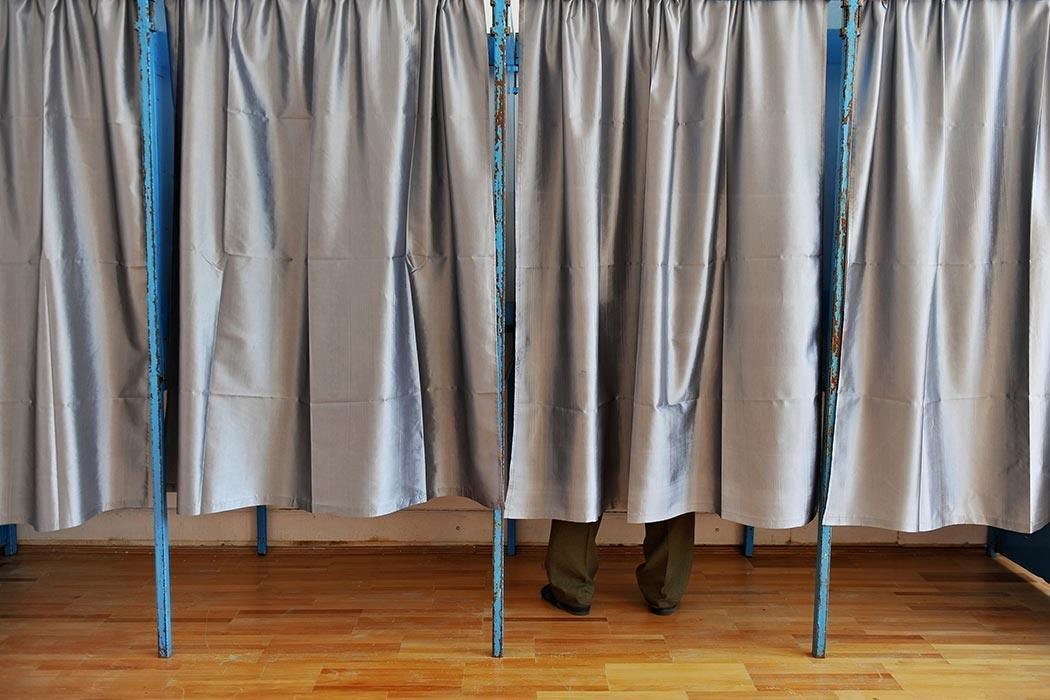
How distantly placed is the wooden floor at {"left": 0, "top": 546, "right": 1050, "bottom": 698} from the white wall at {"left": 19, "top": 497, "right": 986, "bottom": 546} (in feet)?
0.20

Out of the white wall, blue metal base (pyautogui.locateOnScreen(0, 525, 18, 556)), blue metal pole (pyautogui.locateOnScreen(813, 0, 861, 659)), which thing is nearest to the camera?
blue metal pole (pyautogui.locateOnScreen(813, 0, 861, 659))

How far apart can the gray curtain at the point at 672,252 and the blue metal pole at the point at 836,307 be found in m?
0.05

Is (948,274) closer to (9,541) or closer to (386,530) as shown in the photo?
(386,530)

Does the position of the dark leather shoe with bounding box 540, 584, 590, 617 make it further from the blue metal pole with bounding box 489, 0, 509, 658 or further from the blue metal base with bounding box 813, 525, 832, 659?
the blue metal base with bounding box 813, 525, 832, 659

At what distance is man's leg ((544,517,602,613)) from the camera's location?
2566 millimetres

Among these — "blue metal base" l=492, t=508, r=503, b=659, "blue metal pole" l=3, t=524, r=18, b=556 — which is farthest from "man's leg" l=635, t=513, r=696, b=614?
"blue metal pole" l=3, t=524, r=18, b=556

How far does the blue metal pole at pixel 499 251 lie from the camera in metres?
2.19

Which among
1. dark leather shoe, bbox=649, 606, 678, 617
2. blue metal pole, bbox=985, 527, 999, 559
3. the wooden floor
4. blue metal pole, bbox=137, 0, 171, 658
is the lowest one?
the wooden floor

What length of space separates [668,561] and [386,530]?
122cm

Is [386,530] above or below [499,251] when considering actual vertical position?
below

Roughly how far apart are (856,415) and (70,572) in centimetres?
282

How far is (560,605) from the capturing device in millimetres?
2645

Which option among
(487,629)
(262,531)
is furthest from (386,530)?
(487,629)

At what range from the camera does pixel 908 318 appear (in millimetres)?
2236
